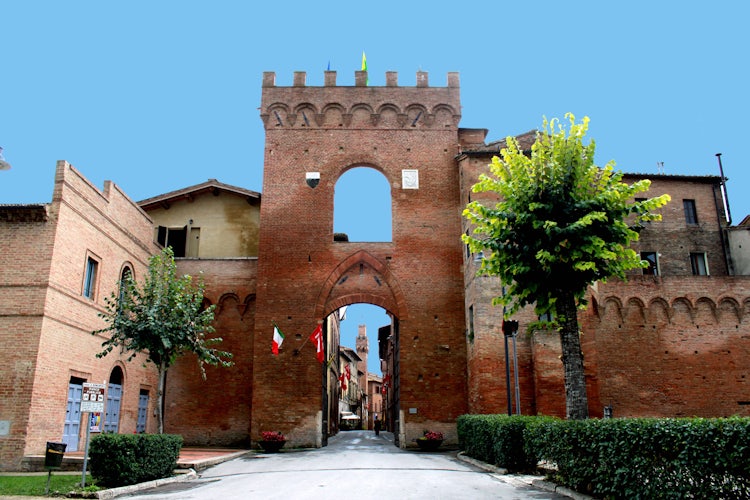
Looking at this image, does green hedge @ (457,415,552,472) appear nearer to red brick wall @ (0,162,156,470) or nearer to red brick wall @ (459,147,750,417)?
red brick wall @ (459,147,750,417)

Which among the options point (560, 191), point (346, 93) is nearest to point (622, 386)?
point (560, 191)

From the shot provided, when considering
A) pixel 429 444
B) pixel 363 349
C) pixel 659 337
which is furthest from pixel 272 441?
pixel 363 349

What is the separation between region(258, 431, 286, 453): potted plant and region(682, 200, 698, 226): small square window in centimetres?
2035

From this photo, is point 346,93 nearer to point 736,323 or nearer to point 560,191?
point 560,191

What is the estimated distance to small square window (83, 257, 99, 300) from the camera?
61.2 feet

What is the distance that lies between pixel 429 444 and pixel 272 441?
5.56 meters

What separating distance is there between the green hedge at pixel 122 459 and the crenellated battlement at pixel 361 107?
15910 mm

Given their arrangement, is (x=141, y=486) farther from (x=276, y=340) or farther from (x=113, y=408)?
(x=276, y=340)

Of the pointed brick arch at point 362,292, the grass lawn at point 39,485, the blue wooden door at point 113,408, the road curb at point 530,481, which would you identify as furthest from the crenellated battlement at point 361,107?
the grass lawn at point 39,485

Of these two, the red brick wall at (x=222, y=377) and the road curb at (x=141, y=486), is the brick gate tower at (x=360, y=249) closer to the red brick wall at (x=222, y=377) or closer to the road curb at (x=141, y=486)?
the red brick wall at (x=222, y=377)

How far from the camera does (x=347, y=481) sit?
12477mm

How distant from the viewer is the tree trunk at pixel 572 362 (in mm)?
11633

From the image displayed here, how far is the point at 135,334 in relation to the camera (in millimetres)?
15531

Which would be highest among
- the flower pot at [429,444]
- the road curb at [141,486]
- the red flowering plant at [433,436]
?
the red flowering plant at [433,436]
